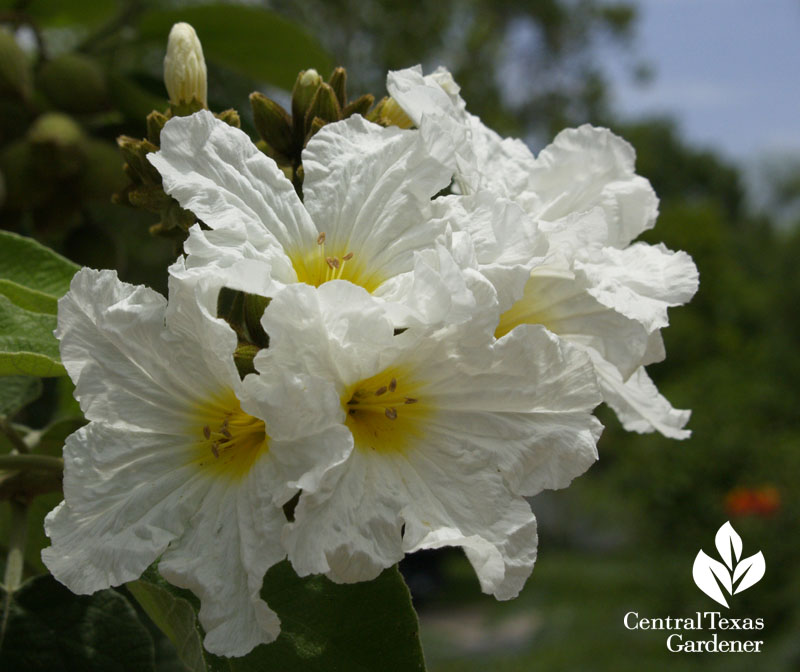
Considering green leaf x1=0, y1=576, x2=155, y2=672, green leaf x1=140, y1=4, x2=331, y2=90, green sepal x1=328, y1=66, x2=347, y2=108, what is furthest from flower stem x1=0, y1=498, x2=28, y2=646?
green leaf x1=140, y1=4, x2=331, y2=90

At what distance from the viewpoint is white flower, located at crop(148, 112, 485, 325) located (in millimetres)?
628

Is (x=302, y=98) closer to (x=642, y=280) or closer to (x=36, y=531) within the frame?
(x=642, y=280)

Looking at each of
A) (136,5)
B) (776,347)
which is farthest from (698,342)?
→ (136,5)

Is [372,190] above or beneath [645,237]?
above

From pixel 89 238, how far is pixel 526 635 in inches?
260

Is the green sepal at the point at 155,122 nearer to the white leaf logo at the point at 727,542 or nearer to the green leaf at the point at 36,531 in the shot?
the green leaf at the point at 36,531

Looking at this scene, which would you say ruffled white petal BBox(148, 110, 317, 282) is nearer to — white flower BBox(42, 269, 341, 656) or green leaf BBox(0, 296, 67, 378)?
white flower BBox(42, 269, 341, 656)

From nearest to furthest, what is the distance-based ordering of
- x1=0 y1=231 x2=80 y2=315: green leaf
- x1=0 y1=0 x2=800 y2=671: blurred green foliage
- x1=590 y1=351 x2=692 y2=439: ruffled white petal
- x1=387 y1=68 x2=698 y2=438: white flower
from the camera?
x1=387 y1=68 x2=698 y2=438: white flower, x1=590 y1=351 x2=692 y2=439: ruffled white petal, x1=0 y1=231 x2=80 y2=315: green leaf, x1=0 y1=0 x2=800 y2=671: blurred green foliage

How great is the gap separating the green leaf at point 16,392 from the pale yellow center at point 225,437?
311 mm

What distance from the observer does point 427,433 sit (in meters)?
0.63

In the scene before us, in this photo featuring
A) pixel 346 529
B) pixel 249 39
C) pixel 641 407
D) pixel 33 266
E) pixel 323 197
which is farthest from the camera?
pixel 249 39

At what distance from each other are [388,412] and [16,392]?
0.43 meters

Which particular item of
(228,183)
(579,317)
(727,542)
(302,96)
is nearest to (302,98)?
(302,96)

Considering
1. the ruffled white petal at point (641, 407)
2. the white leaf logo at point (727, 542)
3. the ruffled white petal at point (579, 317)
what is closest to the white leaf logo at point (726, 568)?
the white leaf logo at point (727, 542)
